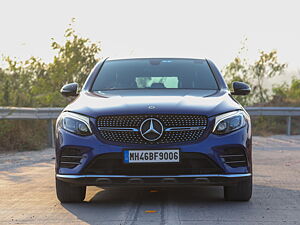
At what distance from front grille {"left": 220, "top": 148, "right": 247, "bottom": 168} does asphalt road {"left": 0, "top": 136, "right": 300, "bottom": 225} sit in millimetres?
397

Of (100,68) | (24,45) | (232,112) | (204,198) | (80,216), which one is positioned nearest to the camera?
(80,216)

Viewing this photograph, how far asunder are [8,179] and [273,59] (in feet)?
54.6

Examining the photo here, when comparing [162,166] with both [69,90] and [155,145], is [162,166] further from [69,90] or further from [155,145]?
[69,90]

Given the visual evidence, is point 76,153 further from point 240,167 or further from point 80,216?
point 240,167

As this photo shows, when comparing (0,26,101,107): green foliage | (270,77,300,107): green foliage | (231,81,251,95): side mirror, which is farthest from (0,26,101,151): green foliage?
(231,81,251,95): side mirror

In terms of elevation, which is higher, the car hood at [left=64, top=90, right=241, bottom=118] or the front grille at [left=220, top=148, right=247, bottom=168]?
the car hood at [left=64, top=90, right=241, bottom=118]

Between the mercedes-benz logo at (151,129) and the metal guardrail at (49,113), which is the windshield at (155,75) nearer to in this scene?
the mercedes-benz logo at (151,129)

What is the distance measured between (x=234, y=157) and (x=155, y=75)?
76.5 inches

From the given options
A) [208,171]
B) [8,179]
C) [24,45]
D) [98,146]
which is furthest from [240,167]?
[24,45]

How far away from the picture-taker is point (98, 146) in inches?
229

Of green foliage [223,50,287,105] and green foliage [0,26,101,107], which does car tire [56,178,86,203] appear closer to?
green foliage [0,26,101,107]

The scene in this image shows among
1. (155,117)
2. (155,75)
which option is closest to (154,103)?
(155,117)

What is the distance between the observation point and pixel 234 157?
19.3ft

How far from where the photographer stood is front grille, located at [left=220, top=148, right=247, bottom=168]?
230 inches
